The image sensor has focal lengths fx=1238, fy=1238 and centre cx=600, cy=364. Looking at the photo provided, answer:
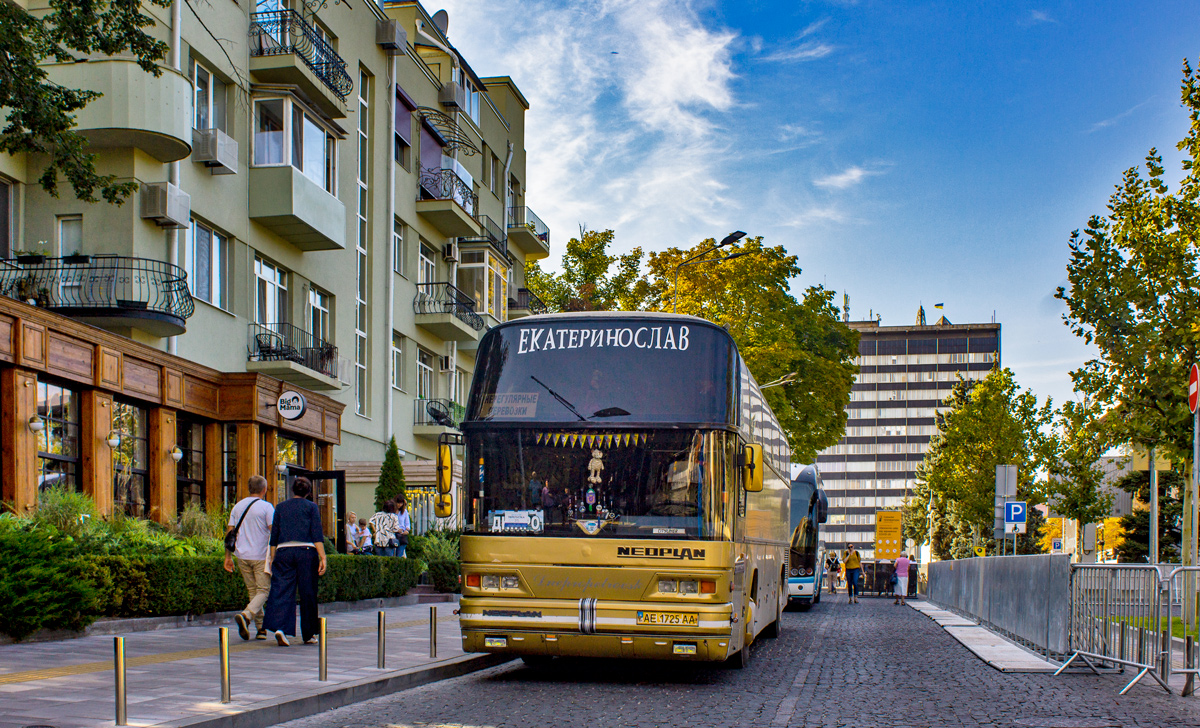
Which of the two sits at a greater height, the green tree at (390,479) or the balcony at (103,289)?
the balcony at (103,289)

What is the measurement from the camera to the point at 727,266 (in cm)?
4319

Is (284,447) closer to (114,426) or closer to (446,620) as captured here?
(114,426)

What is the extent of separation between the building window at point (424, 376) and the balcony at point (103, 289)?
1620 centimetres

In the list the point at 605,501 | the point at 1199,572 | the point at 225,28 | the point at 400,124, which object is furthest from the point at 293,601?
the point at 400,124

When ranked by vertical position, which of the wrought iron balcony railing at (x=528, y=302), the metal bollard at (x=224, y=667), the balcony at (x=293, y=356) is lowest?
the metal bollard at (x=224, y=667)

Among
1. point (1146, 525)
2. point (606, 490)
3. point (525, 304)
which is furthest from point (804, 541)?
point (1146, 525)

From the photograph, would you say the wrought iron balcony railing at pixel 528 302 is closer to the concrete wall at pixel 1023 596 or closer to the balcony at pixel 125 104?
the concrete wall at pixel 1023 596

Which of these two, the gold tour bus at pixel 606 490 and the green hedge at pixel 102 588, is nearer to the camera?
the gold tour bus at pixel 606 490

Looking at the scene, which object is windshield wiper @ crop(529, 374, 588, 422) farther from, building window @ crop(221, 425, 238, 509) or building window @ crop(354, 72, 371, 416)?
building window @ crop(354, 72, 371, 416)

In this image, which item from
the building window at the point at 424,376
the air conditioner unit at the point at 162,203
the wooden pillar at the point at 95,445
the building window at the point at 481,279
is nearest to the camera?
the wooden pillar at the point at 95,445

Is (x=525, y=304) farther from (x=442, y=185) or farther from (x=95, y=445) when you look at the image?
(x=95, y=445)

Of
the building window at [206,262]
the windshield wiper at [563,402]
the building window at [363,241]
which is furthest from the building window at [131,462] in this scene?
the windshield wiper at [563,402]

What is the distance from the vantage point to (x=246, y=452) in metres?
24.6

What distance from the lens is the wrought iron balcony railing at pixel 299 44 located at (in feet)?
88.1
